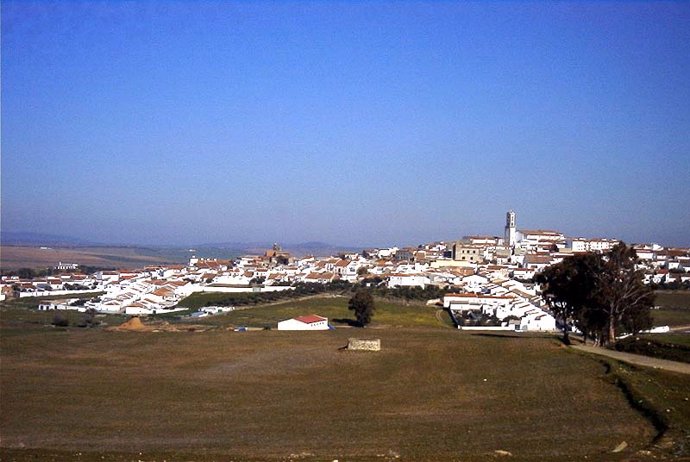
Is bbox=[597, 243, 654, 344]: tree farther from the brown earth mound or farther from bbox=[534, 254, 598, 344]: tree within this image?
the brown earth mound

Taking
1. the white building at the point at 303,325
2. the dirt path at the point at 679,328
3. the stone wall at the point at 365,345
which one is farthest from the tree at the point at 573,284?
the white building at the point at 303,325

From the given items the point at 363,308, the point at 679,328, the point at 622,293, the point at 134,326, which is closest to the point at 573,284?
the point at 622,293

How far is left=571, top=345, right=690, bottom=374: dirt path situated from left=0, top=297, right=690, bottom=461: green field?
1.11 m

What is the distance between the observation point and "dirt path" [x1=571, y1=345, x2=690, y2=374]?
25.6 m

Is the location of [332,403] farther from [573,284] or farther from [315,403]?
[573,284]

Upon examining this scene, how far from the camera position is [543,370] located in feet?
91.1

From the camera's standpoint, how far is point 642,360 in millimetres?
28406

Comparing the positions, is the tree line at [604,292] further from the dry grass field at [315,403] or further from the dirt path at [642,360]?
the dirt path at [642,360]

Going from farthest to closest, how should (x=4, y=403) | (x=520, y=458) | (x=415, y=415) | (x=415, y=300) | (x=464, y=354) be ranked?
(x=415, y=300)
(x=464, y=354)
(x=4, y=403)
(x=415, y=415)
(x=520, y=458)

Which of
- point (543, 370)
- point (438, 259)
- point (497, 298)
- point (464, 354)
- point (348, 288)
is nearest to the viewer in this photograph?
point (543, 370)

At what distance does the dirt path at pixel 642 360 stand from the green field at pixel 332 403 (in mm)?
1106

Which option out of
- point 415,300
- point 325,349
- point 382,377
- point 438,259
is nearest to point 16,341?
point 325,349

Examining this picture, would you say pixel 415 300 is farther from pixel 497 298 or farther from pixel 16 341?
pixel 16 341

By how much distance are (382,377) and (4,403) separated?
12.9 metres
